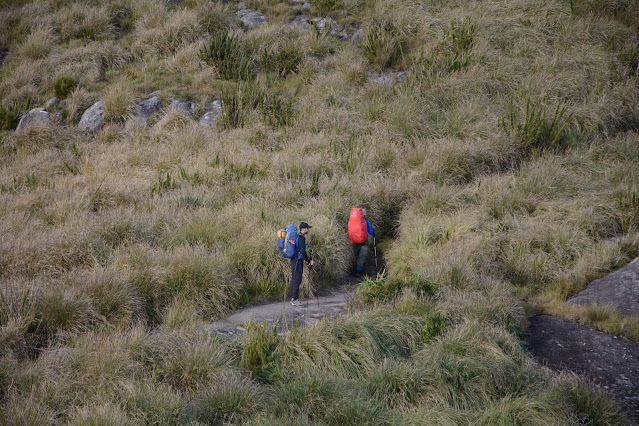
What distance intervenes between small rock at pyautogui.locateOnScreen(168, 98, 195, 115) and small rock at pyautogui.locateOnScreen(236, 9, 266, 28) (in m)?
4.85

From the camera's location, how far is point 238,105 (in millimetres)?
13523

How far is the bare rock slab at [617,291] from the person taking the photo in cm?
723

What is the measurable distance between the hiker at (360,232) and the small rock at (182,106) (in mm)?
6796

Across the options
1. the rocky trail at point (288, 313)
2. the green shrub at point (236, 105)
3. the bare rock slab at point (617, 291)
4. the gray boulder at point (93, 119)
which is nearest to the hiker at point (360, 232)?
the rocky trail at point (288, 313)

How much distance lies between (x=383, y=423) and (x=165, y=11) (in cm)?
1606

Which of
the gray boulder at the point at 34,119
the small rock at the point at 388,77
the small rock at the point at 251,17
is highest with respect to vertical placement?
the small rock at the point at 251,17

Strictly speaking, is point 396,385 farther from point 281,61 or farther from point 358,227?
point 281,61

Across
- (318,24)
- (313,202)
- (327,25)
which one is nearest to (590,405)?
(313,202)

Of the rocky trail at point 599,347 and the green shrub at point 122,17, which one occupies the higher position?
the green shrub at point 122,17

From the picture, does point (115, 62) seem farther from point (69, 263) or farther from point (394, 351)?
point (394, 351)

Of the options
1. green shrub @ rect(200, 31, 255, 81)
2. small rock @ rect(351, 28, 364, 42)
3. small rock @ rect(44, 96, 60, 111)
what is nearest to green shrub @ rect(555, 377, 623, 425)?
green shrub @ rect(200, 31, 255, 81)

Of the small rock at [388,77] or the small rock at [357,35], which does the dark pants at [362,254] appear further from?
the small rock at [357,35]

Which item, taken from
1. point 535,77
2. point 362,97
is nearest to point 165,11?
point 362,97

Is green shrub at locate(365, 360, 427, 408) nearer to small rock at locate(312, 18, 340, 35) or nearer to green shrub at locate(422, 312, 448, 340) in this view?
green shrub at locate(422, 312, 448, 340)
